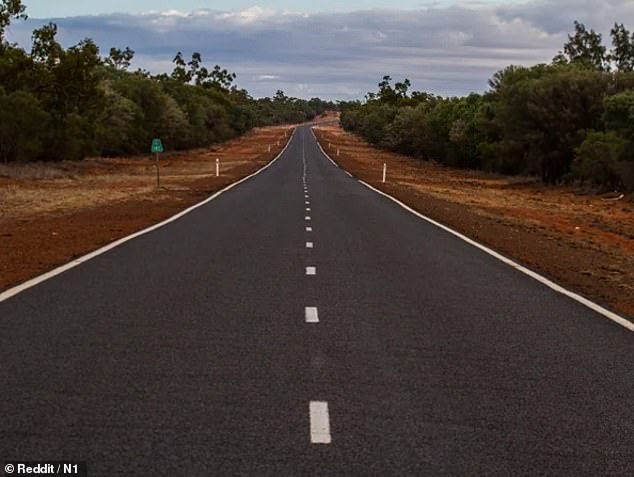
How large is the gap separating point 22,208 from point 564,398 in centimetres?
2515

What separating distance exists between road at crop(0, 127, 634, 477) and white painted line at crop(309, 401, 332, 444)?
14 millimetres

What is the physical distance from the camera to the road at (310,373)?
5660 millimetres

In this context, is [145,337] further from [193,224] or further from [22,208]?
[22,208]

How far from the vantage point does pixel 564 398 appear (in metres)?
7.12

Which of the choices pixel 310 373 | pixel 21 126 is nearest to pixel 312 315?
pixel 310 373

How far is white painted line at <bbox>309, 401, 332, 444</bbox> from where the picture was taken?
5930mm

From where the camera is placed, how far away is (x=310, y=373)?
7.66 meters

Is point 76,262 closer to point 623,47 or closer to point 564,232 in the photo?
point 564,232

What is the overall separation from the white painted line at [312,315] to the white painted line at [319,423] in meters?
3.31

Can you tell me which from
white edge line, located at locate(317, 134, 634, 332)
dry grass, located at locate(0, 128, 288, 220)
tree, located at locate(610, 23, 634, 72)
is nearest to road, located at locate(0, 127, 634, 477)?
white edge line, located at locate(317, 134, 634, 332)

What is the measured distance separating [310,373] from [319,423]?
1.39 meters

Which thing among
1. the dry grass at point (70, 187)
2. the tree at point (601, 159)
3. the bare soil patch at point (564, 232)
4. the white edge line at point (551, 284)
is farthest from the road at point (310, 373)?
the tree at point (601, 159)

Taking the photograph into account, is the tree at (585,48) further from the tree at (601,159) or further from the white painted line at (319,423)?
the white painted line at (319,423)

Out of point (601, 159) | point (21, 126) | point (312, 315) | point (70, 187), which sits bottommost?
point (70, 187)
